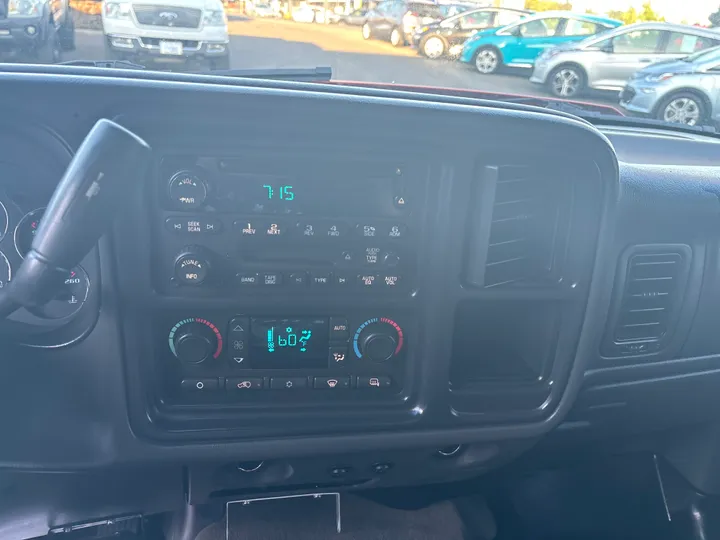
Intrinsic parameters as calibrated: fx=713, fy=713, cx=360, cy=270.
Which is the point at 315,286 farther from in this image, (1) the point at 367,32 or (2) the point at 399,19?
(1) the point at 367,32

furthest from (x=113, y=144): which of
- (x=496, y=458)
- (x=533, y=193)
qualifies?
(x=496, y=458)

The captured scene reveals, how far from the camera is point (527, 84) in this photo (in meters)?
12.2

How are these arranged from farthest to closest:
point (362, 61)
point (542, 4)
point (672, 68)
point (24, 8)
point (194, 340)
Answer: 1. point (542, 4)
2. point (362, 61)
3. point (672, 68)
4. point (24, 8)
5. point (194, 340)

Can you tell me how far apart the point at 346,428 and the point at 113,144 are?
828 millimetres

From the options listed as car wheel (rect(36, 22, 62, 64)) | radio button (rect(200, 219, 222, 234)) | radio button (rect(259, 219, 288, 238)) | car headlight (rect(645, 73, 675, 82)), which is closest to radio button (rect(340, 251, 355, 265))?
radio button (rect(259, 219, 288, 238))

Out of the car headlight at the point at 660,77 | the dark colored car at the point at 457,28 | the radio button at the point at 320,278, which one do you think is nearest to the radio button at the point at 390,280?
the radio button at the point at 320,278

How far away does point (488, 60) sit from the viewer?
13.0 metres

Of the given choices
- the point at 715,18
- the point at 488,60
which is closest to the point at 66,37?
the point at 488,60

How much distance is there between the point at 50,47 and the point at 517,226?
188 inches

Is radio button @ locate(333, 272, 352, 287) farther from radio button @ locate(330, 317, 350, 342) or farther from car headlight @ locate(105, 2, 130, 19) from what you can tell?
car headlight @ locate(105, 2, 130, 19)

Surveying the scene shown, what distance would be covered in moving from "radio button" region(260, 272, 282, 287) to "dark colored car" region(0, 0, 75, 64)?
3683 mm

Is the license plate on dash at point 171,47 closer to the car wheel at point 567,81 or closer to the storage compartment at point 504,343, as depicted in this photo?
the storage compartment at point 504,343

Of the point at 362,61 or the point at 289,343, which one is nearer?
the point at 289,343

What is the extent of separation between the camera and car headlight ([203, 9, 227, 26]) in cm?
722
